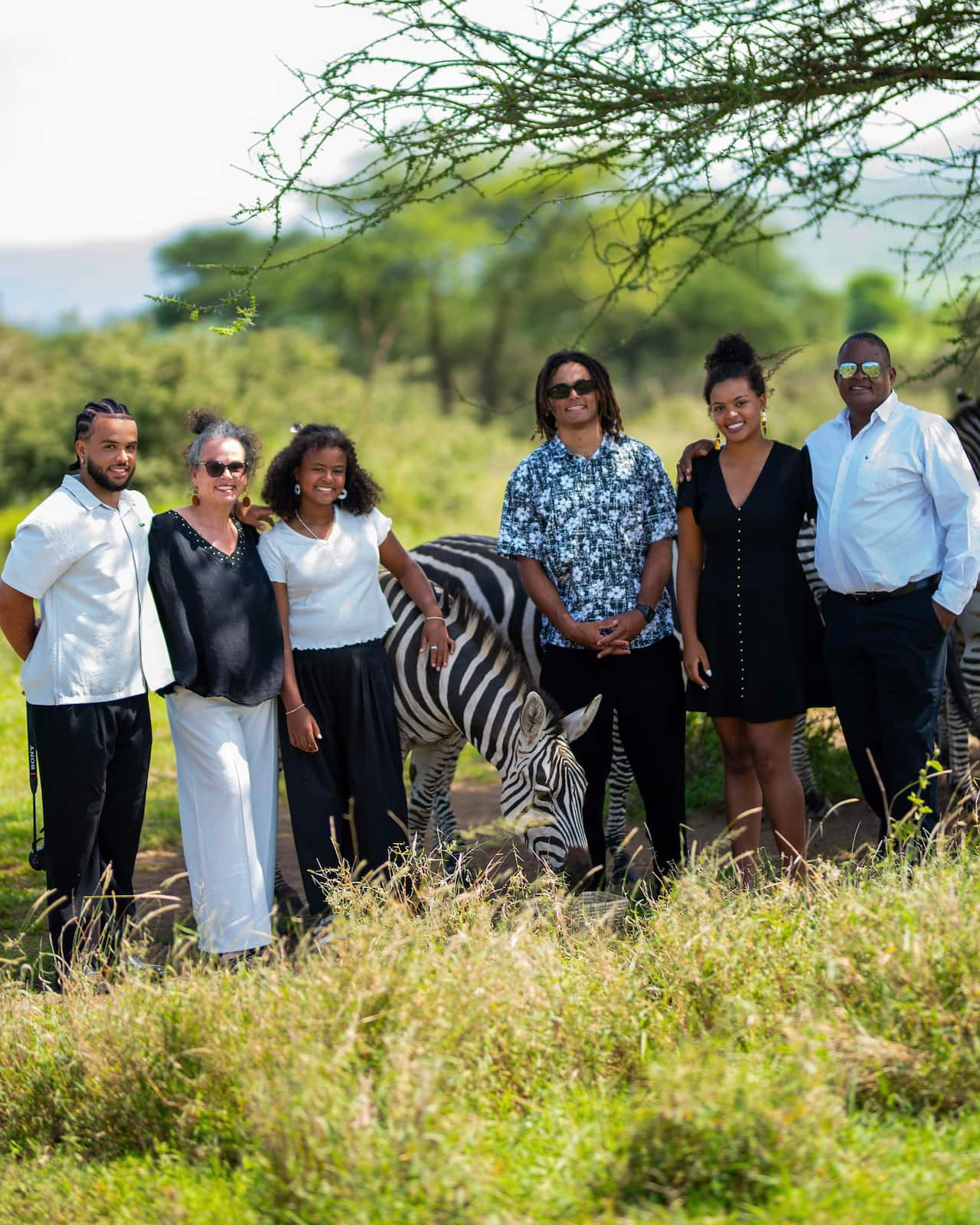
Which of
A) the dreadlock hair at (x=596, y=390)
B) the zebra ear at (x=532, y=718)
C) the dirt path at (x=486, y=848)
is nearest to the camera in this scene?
the zebra ear at (x=532, y=718)

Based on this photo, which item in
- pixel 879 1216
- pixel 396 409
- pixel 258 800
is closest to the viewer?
pixel 879 1216

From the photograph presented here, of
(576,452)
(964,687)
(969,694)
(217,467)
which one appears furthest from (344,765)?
(969,694)

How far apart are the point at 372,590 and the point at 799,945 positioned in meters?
2.16

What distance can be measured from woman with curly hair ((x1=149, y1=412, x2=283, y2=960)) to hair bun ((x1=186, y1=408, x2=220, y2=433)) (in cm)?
5

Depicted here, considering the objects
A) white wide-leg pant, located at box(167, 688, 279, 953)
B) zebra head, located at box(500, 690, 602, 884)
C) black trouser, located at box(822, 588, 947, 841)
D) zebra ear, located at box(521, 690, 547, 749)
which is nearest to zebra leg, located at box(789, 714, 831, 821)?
black trouser, located at box(822, 588, 947, 841)

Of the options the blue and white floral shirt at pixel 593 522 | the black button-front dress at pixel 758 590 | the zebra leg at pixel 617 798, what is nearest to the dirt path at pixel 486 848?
the zebra leg at pixel 617 798

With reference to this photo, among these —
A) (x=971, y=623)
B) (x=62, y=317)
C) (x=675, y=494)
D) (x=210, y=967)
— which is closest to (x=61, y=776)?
(x=210, y=967)

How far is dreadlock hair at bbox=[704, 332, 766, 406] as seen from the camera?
4637 millimetres

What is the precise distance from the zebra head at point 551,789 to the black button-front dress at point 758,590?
0.53 metres

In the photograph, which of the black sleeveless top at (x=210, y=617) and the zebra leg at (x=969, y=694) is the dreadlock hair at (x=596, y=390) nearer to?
the black sleeveless top at (x=210, y=617)

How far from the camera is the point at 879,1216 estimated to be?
2.65 meters

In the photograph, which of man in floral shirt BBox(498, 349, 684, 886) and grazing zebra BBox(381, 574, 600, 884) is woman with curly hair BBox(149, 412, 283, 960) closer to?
grazing zebra BBox(381, 574, 600, 884)

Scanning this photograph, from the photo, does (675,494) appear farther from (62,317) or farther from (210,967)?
(62,317)

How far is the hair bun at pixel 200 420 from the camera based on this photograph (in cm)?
Answer: 492
